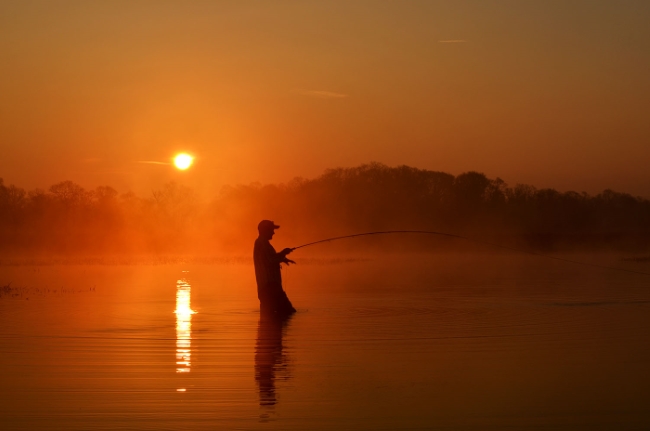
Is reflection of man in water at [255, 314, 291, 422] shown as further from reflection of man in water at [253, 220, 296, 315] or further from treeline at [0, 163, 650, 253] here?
treeline at [0, 163, 650, 253]

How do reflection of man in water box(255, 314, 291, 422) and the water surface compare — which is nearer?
the water surface

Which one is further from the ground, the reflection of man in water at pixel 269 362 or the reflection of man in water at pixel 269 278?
the reflection of man in water at pixel 269 278

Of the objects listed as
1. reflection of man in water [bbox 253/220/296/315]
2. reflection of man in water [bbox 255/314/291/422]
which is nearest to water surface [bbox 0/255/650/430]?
reflection of man in water [bbox 255/314/291/422]

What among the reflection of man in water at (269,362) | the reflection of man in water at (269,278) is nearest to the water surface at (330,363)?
the reflection of man in water at (269,362)

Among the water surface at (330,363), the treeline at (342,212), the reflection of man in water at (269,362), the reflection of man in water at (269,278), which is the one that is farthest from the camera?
the treeline at (342,212)

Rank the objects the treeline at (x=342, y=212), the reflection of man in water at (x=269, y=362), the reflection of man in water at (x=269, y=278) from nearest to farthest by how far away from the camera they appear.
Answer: the reflection of man in water at (x=269, y=362) → the reflection of man in water at (x=269, y=278) → the treeline at (x=342, y=212)

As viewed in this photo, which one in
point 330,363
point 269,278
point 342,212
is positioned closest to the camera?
point 330,363

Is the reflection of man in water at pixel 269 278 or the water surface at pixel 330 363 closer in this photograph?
the water surface at pixel 330 363

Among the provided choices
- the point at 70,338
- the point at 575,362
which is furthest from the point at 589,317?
the point at 70,338

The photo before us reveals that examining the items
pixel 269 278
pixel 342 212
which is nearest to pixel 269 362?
pixel 269 278

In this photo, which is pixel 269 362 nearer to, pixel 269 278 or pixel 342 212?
pixel 269 278

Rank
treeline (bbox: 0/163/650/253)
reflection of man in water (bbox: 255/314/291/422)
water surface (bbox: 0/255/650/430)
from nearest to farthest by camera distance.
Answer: water surface (bbox: 0/255/650/430)
reflection of man in water (bbox: 255/314/291/422)
treeline (bbox: 0/163/650/253)

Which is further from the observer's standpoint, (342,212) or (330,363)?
(342,212)

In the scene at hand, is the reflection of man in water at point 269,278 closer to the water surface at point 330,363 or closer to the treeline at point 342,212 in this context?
the water surface at point 330,363
